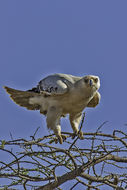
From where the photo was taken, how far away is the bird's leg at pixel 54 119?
18.8 feet

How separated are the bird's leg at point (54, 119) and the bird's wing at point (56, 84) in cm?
29

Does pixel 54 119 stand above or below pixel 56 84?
below

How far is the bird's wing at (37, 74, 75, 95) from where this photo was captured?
5677mm

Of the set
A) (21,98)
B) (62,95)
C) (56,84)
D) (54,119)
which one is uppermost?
(21,98)

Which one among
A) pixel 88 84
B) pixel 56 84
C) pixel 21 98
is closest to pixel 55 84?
pixel 56 84

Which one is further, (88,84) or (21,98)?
(21,98)

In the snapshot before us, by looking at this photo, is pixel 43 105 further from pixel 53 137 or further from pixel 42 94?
pixel 53 137

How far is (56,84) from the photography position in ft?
18.8

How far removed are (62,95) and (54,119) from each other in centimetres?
40

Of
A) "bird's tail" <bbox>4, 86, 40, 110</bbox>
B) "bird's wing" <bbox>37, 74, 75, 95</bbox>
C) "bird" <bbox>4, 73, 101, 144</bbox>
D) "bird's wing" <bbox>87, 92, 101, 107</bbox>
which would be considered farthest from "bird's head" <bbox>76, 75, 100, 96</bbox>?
"bird's tail" <bbox>4, 86, 40, 110</bbox>

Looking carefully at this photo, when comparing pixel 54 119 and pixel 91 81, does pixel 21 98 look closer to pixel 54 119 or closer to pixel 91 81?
pixel 54 119

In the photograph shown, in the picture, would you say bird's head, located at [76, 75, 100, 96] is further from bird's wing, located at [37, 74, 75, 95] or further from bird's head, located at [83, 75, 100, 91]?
bird's wing, located at [37, 74, 75, 95]

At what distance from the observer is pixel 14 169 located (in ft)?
15.5

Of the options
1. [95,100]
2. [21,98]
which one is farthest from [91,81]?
[21,98]
